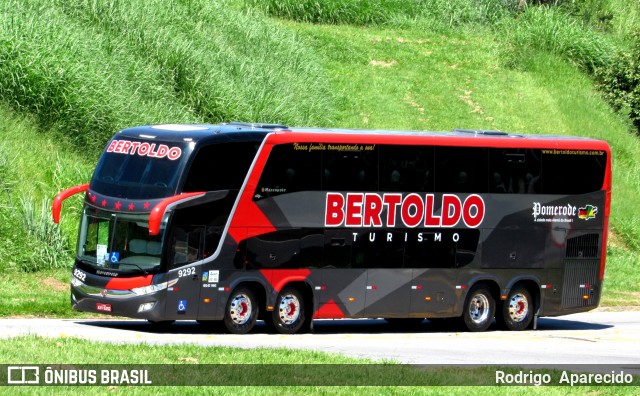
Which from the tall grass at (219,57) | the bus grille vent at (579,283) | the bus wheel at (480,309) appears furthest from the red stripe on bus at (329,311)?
the tall grass at (219,57)

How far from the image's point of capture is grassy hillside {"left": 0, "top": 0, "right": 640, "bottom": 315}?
31.1m

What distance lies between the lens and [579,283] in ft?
85.2

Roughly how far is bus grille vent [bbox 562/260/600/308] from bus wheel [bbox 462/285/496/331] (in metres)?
1.84

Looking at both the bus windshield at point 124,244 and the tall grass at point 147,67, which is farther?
the tall grass at point 147,67

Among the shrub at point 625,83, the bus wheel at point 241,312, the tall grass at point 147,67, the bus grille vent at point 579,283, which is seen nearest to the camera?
the bus wheel at point 241,312

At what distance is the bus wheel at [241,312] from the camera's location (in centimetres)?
2203

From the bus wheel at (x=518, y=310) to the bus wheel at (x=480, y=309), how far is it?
408 mm

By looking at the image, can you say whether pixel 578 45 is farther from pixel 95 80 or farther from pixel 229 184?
pixel 229 184

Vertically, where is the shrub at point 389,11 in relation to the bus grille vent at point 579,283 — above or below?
above

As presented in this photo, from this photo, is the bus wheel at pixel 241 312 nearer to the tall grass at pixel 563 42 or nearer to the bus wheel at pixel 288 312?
the bus wheel at pixel 288 312

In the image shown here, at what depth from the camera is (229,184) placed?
21.6 meters

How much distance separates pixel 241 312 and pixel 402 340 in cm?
293

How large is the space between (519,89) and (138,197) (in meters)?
30.4

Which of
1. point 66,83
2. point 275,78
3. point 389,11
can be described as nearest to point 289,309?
point 66,83
